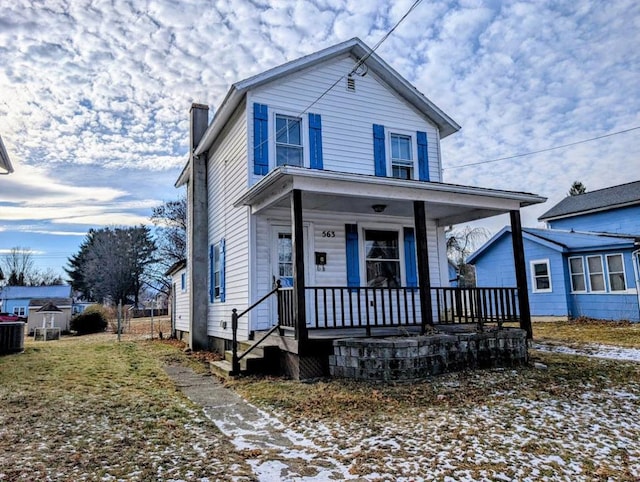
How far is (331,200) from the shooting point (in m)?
8.28

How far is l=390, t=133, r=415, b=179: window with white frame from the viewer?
1051 centimetres

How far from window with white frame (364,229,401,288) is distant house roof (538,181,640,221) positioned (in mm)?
14097

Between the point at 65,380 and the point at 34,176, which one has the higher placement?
the point at 34,176

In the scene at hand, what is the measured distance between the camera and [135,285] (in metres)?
43.6

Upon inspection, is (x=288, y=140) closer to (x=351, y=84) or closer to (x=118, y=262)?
(x=351, y=84)

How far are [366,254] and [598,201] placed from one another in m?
16.1

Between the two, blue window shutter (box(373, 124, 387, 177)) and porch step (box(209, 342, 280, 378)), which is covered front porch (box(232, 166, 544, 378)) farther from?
blue window shutter (box(373, 124, 387, 177))

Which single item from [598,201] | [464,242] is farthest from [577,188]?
[598,201]

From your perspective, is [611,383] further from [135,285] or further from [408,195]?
[135,285]

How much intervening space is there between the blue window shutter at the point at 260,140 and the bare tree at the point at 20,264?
181ft

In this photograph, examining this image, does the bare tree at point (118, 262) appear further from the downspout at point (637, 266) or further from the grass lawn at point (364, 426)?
the downspout at point (637, 266)

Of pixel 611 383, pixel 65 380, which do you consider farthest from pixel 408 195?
pixel 65 380

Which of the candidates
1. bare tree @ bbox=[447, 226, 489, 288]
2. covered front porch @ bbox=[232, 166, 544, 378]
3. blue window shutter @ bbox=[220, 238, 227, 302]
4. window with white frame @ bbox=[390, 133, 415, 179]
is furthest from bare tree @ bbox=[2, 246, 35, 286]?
window with white frame @ bbox=[390, 133, 415, 179]

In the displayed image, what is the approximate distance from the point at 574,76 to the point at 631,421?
395 inches
